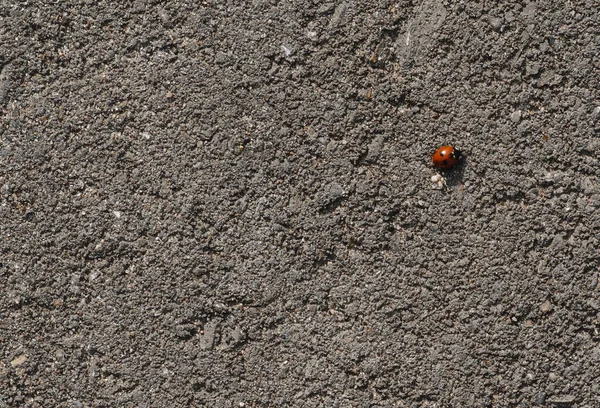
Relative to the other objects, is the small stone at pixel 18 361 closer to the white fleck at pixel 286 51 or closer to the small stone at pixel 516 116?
the white fleck at pixel 286 51

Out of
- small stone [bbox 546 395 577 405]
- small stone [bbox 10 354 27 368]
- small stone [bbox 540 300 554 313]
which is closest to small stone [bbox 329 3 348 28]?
small stone [bbox 540 300 554 313]

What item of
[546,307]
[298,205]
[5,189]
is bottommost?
[546,307]

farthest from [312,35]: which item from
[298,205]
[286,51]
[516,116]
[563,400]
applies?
[563,400]

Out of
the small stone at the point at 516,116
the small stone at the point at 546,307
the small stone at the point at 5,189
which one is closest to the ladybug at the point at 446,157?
the small stone at the point at 516,116

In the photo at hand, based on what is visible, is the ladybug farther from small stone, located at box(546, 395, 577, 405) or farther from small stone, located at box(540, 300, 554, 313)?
small stone, located at box(546, 395, 577, 405)

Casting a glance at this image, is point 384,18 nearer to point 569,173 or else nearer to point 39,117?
point 569,173

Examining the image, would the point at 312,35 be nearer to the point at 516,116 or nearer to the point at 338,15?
the point at 338,15

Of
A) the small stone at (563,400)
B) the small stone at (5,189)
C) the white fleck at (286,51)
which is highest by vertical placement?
the white fleck at (286,51)
